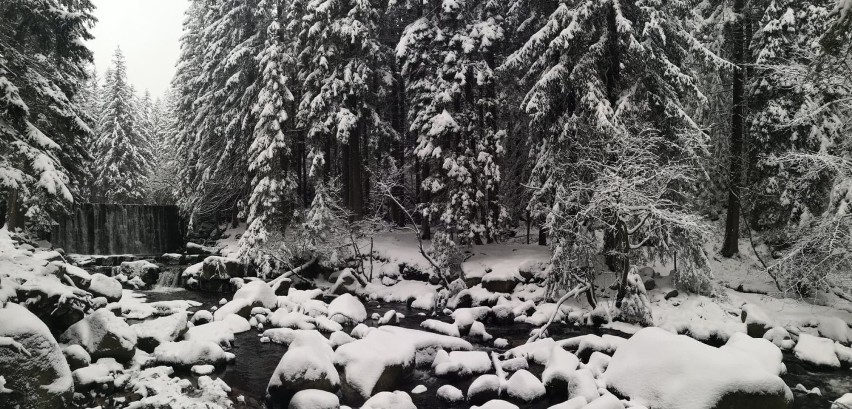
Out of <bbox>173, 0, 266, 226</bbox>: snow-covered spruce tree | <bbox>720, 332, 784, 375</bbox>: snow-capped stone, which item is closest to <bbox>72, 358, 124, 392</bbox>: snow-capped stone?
<bbox>720, 332, 784, 375</bbox>: snow-capped stone

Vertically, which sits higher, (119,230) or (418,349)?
(119,230)

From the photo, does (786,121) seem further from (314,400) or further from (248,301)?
(248,301)

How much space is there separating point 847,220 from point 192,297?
2039 cm

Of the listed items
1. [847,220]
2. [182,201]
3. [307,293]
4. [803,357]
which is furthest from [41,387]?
[182,201]

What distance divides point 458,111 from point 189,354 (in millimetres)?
13416

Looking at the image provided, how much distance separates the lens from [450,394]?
899 centimetres

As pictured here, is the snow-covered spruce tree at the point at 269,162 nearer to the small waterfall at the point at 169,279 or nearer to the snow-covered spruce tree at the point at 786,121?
the small waterfall at the point at 169,279

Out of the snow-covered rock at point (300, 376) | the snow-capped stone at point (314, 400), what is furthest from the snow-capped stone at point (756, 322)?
the snow-capped stone at point (314, 400)

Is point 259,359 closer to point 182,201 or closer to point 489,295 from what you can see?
point 489,295

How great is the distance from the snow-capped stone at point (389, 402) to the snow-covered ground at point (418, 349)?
0.03 metres

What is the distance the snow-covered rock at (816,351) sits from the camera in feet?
35.6

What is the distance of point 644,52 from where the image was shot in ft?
47.2

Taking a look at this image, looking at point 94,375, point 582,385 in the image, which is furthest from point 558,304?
point 94,375

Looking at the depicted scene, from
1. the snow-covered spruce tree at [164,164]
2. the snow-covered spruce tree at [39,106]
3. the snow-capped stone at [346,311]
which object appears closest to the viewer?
the snow-covered spruce tree at [39,106]
